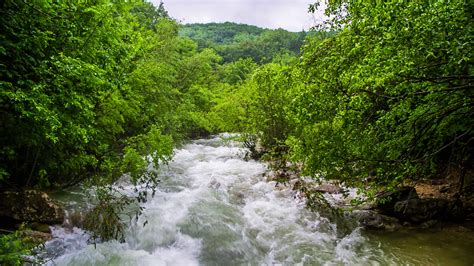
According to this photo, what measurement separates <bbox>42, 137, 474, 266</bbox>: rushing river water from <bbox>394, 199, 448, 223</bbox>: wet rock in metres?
0.69

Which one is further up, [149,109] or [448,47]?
[448,47]

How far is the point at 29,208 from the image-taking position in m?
7.48

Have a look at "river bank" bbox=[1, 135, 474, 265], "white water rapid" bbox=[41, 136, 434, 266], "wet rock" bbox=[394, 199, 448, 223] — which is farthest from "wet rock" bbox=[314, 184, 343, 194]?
"wet rock" bbox=[394, 199, 448, 223]

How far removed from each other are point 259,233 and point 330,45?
4.89m

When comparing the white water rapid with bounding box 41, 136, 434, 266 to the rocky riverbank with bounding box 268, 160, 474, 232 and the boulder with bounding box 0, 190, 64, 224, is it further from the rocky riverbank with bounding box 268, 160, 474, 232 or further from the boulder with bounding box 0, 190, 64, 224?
the rocky riverbank with bounding box 268, 160, 474, 232

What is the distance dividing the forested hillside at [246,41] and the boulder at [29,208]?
39547 millimetres

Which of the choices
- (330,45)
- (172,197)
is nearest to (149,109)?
(172,197)

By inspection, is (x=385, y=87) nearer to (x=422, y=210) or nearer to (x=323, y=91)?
(x=323, y=91)

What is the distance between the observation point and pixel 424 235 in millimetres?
8094

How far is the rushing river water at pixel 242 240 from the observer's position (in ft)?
23.5

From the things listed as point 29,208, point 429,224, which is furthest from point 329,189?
point 29,208

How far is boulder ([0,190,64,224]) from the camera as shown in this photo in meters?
7.25

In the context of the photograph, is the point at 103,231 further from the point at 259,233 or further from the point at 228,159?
the point at 228,159

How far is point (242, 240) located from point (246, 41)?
278 ft
